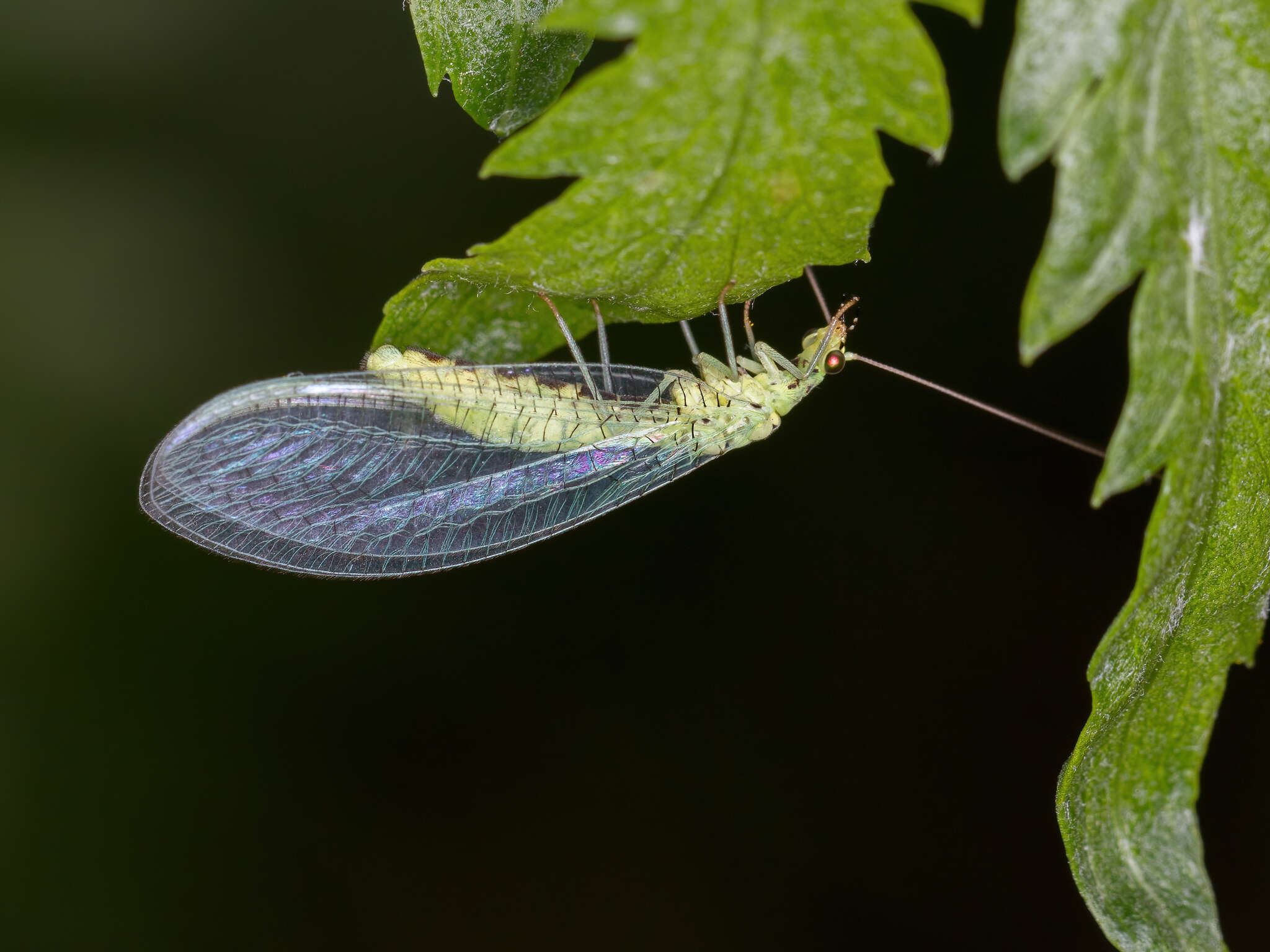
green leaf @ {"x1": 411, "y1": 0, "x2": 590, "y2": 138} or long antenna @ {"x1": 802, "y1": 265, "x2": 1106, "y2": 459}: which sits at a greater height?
green leaf @ {"x1": 411, "y1": 0, "x2": 590, "y2": 138}

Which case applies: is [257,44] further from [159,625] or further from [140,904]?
[140,904]

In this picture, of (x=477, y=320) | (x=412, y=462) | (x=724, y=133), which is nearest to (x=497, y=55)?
(x=477, y=320)

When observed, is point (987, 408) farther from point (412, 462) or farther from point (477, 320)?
point (412, 462)

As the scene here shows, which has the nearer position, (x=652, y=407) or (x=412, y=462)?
(x=412, y=462)

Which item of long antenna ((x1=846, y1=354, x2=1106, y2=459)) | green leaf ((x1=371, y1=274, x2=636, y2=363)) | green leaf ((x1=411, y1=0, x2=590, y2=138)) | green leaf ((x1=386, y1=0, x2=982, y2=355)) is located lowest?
long antenna ((x1=846, y1=354, x2=1106, y2=459))

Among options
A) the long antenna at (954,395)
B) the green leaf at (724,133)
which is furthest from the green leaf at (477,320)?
the long antenna at (954,395)

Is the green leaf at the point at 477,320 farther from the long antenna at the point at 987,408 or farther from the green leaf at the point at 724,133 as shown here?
the long antenna at the point at 987,408

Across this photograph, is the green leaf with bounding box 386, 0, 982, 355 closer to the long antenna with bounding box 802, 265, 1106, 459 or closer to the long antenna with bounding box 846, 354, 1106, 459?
the long antenna with bounding box 802, 265, 1106, 459

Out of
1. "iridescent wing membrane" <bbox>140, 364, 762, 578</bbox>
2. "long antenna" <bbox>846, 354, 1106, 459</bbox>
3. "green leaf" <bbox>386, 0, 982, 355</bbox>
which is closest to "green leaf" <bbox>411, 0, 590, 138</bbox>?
"green leaf" <bbox>386, 0, 982, 355</bbox>
